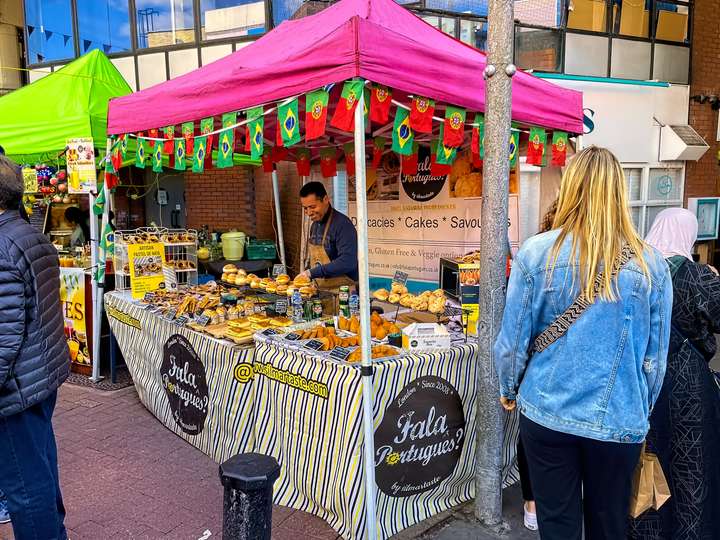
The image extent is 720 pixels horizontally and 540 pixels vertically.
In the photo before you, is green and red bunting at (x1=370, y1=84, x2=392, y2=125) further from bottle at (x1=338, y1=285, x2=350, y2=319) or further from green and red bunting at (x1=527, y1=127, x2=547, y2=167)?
green and red bunting at (x1=527, y1=127, x2=547, y2=167)

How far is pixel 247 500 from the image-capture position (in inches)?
83.7

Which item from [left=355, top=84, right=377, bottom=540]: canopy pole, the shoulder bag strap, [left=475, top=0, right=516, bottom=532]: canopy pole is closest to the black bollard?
[left=355, top=84, right=377, bottom=540]: canopy pole

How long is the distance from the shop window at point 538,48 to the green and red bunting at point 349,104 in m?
7.60

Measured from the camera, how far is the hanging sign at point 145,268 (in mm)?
5195

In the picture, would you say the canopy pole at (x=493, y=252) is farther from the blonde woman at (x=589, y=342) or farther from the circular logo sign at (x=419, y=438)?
the blonde woman at (x=589, y=342)

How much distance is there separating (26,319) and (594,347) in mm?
2383

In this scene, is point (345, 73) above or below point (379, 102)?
above

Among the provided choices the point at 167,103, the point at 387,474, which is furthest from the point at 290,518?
the point at 167,103

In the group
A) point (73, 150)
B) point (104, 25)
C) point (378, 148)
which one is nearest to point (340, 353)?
point (378, 148)

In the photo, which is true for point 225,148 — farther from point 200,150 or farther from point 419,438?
point 419,438

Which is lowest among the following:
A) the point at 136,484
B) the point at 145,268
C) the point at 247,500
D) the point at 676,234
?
the point at 136,484

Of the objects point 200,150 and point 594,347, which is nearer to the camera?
point 594,347

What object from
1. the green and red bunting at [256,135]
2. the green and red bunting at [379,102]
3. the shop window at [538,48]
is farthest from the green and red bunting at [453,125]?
the shop window at [538,48]

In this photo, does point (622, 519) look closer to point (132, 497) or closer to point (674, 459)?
point (674, 459)
